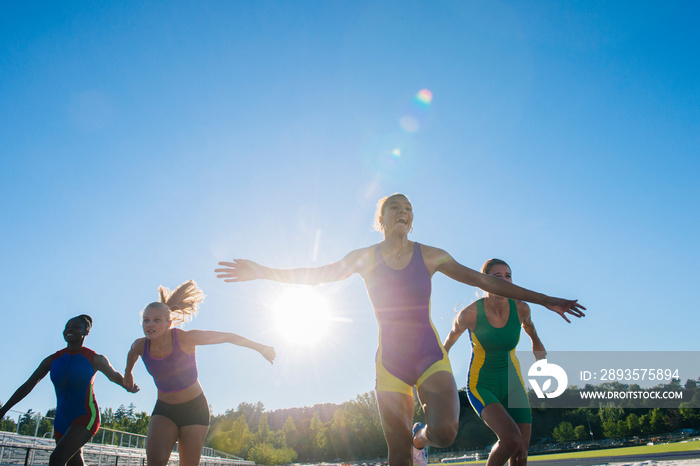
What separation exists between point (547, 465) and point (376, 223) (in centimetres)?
1902

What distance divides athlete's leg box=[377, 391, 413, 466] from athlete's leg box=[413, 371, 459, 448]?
0.62 ft

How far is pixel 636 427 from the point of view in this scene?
78688 millimetres

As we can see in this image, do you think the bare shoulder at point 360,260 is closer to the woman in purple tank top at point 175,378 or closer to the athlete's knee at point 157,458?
the woman in purple tank top at point 175,378

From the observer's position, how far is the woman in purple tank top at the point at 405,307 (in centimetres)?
389

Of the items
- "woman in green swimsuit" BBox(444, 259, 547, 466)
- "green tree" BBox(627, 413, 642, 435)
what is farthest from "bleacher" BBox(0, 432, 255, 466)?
"green tree" BBox(627, 413, 642, 435)

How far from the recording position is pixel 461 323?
6.21 m

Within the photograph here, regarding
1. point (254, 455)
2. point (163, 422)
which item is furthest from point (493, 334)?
point (254, 455)

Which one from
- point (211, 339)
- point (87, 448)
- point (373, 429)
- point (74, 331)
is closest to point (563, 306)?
point (211, 339)

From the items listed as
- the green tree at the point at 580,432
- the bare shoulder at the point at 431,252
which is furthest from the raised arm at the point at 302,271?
the green tree at the point at 580,432

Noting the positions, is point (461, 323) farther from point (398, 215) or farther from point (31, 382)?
point (31, 382)

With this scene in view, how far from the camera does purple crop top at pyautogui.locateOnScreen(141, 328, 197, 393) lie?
210 inches

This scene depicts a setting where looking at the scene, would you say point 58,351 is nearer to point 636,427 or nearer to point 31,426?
point 31,426

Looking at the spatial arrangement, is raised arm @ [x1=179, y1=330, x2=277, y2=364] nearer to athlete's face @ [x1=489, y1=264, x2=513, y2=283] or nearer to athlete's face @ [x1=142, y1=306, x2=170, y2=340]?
athlete's face @ [x1=142, y1=306, x2=170, y2=340]

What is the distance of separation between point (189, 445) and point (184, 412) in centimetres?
37
